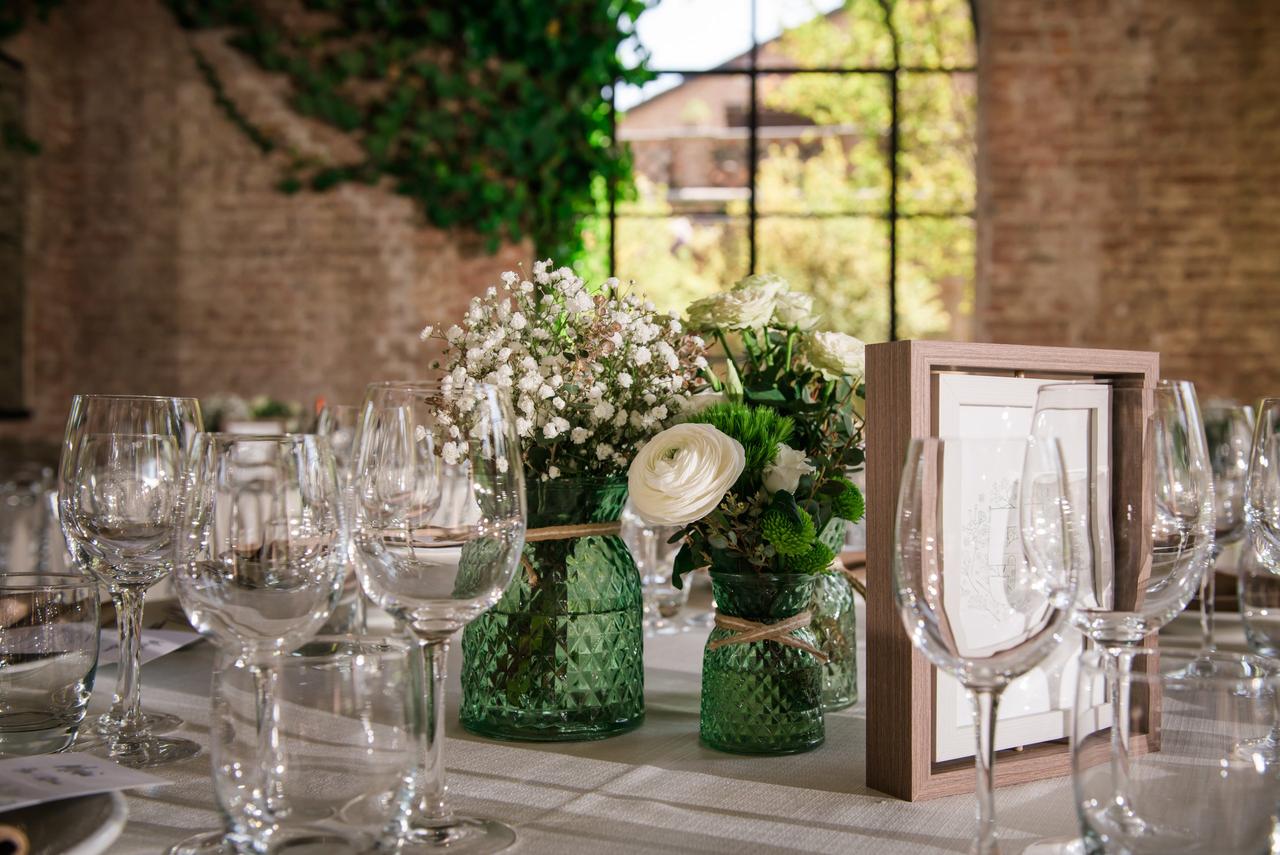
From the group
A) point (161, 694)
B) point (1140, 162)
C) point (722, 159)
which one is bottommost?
point (161, 694)

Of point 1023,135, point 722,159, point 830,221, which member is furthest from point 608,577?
point 830,221

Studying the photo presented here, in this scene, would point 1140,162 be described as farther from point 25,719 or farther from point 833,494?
point 25,719

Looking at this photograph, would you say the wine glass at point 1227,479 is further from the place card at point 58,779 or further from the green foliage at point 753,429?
the place card at point 58,779

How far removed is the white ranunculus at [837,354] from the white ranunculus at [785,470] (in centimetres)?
13

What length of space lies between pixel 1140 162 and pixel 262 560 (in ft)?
16.8

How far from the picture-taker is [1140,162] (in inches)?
199

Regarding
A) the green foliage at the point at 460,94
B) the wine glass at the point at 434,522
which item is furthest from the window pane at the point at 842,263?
the wine glass at the point at 434,522

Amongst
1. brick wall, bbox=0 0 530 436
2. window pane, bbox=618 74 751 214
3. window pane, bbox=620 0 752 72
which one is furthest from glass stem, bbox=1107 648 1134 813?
window pane, bbox=618 74 751 214

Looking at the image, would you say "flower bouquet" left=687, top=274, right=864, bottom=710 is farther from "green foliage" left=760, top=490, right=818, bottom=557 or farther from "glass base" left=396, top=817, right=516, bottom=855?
"glass base" left=396, top=817, right=516, bottom=855

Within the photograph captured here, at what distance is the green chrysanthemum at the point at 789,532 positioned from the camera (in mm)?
934

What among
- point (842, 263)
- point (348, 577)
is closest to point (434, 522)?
point (348, 577)

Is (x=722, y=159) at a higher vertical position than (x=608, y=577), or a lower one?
higher

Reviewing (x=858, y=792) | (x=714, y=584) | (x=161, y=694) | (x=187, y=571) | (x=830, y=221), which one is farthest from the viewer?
(x=830, y=221)

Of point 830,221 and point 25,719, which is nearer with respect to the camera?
point 25,719
